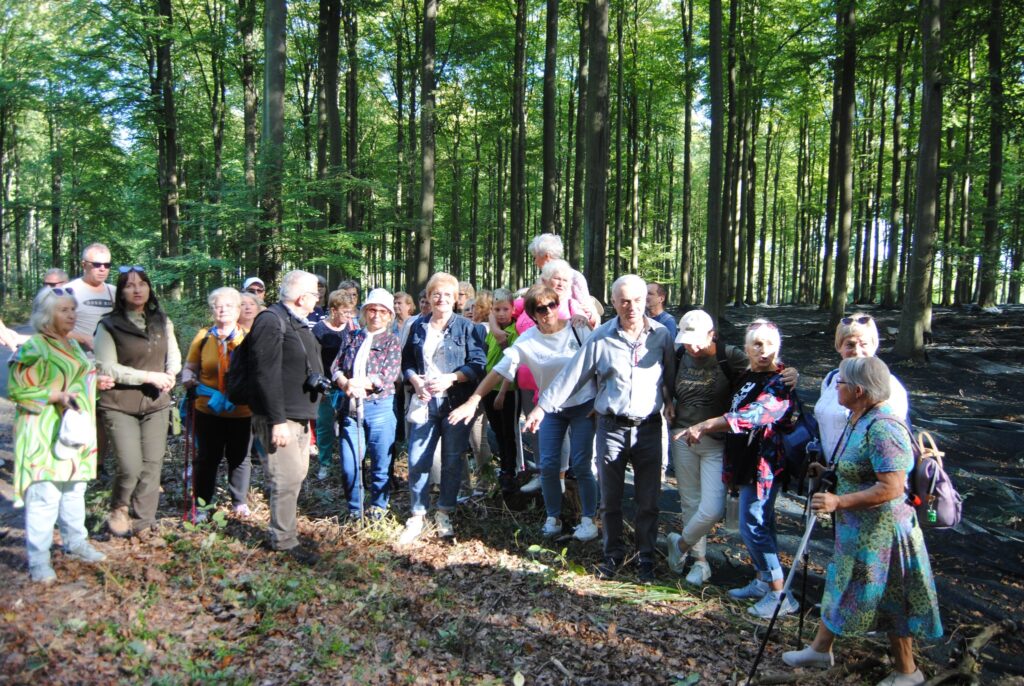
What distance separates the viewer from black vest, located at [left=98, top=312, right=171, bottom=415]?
15.7 ft

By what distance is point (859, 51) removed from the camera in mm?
16109

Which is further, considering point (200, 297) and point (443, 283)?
point (200, 297)

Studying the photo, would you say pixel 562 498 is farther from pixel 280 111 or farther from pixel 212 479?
pixel 280 111

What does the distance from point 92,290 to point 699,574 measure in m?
6.04

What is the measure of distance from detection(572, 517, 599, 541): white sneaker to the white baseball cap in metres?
1.83

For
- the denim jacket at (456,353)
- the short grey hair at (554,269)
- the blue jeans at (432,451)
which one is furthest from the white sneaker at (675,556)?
the short grey hair at (554,269)

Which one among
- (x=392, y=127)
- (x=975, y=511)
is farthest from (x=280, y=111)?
(x=392, y=127)

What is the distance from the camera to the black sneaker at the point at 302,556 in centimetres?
479

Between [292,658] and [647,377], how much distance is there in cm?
301

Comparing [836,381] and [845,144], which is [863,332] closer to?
[836,381]

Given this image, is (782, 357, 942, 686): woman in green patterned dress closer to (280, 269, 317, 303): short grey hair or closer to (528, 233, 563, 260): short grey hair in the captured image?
(528, 233, 563, 260): short grey hair

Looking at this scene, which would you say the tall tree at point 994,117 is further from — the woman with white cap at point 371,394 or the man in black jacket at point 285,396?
the man in black jacket at point 285,396

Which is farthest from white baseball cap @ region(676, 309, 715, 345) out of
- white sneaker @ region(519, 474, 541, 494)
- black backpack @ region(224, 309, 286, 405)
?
black backpack @ region(224, 309, 286, 405)

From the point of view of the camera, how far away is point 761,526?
443 centimetres
